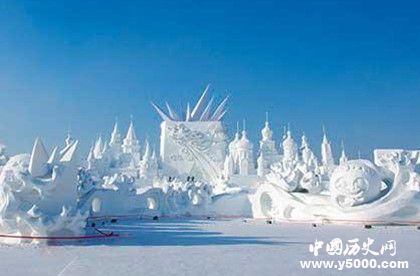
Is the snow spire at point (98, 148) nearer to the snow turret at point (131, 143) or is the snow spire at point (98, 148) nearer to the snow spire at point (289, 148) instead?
the snow turret at point (131, 143)

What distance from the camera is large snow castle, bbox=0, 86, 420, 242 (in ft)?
32.8

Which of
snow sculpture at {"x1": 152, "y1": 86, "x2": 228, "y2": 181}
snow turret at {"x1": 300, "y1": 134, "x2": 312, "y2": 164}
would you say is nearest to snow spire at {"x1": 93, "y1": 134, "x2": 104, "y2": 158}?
snow sculpture at {"x1": 152, "y1": 86, "x2": 228, "y2": 181}

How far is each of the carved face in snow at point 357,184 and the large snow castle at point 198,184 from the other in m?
0.04

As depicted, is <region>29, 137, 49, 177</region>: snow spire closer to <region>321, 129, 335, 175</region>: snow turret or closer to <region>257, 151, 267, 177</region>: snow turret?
<region>257, 151, 267, 177</region>: snow turret

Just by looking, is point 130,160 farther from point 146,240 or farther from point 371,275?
point 371,275

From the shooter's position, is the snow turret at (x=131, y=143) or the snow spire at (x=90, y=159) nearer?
the snow spire at (x=90, y=159)

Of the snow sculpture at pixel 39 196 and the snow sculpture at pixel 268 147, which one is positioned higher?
the snow sculpture at pixel 268 147

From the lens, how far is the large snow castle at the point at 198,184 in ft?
32.8

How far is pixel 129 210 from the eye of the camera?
853 inches

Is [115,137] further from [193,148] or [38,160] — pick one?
[38,160]

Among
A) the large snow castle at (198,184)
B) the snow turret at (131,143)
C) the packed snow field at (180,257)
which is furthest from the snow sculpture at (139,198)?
the snow turret at (131,143)

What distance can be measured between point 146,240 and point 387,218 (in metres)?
10.0

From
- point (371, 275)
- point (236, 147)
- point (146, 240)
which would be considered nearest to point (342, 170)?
point (146, 240)

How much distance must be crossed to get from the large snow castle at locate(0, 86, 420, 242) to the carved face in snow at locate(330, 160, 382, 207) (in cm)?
4
